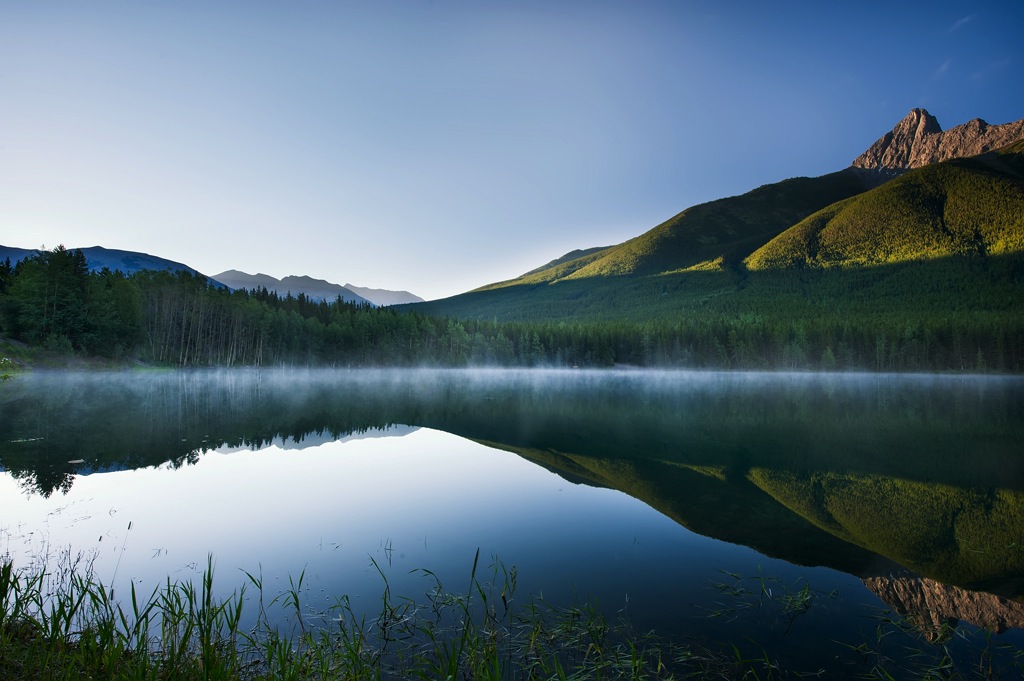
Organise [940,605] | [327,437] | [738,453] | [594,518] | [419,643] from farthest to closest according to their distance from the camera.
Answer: [327,437] < [738,453] < [594,518] < [940,605] < [419,643]

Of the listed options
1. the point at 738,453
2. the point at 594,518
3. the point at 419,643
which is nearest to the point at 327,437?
the point at 594,518

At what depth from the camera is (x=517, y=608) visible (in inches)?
327

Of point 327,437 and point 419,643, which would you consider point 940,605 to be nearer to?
point 419,643

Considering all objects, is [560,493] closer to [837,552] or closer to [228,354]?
[837,552]

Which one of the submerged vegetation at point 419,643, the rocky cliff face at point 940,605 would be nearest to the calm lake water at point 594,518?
the rocky cliff face at point 940,605

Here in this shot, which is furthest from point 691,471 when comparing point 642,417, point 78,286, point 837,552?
point 78,286

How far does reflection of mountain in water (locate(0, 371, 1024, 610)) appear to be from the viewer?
460 inches

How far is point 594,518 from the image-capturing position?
1345 centimetres

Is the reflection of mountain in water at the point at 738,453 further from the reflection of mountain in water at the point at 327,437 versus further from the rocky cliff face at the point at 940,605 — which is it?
the rocky cliff face at the point at 940,605

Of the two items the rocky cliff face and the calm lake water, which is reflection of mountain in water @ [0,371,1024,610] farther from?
the rocky cliff face

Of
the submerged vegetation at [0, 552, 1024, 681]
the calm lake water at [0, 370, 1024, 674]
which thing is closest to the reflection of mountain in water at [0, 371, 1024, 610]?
the calm lake water at [0, 370, 1024, 674]

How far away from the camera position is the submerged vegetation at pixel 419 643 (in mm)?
5238

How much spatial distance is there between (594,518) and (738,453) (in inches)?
461

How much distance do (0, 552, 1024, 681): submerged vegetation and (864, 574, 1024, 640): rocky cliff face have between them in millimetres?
386
